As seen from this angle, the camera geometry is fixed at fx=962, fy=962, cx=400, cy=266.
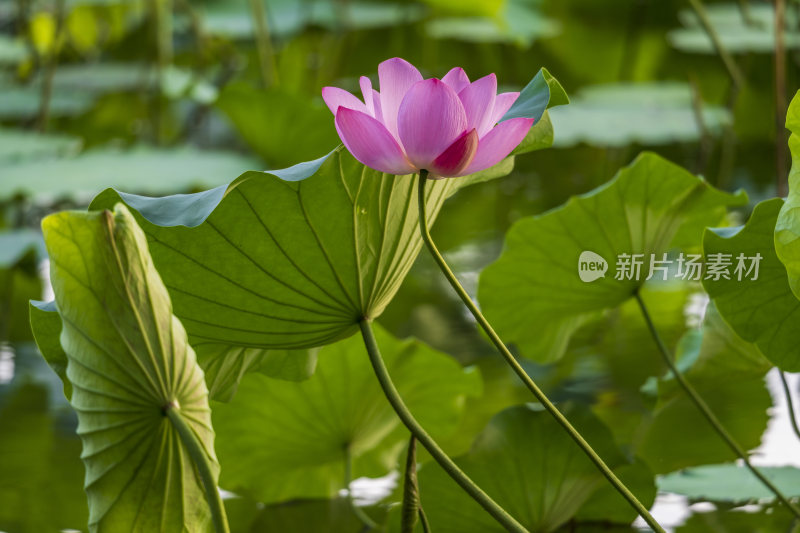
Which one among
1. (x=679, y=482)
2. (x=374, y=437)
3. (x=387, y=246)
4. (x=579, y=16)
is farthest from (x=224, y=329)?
(x=579, y=16)

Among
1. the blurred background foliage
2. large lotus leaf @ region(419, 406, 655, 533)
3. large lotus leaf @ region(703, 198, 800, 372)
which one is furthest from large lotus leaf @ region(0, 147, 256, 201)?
large lotus leaf @ region(703, 198, 800, 372)

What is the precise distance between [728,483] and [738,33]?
68.2 inches

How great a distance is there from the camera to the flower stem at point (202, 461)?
416mm

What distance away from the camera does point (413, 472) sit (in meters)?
0.49

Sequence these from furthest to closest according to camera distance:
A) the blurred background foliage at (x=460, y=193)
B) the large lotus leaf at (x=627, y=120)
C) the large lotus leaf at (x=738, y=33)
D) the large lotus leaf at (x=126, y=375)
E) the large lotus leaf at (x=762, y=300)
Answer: the large lotus leaf at (x=738, y=33)
the large lotus leaf at (x=627, y=120)
the blurred background foliage at (x=460, y=193)
the large lotus leaf at (x=762, y=300)
the large lotus leaf at (x=126, y=375)

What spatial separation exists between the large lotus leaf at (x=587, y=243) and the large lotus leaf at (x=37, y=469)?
36 centimetres

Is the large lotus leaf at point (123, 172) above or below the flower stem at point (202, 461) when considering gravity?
above

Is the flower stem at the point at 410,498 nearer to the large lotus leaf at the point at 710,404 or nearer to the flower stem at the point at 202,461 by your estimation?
the flower stem at the point at 202,461

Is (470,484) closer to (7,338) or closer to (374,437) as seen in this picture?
(374,437)

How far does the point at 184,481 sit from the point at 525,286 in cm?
37

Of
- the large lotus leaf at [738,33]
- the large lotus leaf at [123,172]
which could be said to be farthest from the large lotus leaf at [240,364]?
the large lotus leaf at [738,33]

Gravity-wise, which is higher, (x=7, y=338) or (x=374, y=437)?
(x=7, y=338)

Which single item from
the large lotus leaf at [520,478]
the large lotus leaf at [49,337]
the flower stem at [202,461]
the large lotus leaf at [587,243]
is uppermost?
the large lotus leaf at [587,243]

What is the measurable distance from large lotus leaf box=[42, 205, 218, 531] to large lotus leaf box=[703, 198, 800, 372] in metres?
0.31
